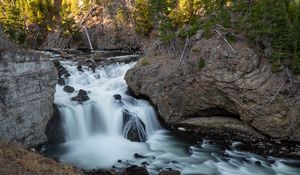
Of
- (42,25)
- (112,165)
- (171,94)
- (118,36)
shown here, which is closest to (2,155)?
(112,165)

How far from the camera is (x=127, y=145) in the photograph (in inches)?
862

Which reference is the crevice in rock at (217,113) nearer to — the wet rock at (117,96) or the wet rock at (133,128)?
the wet rock at (133,128)

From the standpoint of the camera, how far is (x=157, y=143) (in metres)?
22.6

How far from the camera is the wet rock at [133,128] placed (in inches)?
903

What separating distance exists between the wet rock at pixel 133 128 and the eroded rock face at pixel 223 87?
6.56 feet

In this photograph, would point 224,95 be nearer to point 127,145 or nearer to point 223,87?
point 223,87

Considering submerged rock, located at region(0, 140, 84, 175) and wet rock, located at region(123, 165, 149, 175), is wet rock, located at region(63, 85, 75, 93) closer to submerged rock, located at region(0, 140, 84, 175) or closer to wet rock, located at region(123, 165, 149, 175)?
wet rock, located at region(123, 165, 149, 175)

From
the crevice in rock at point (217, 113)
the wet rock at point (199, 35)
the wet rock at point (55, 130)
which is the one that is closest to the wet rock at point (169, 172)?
the wet rock at point (55, 130)

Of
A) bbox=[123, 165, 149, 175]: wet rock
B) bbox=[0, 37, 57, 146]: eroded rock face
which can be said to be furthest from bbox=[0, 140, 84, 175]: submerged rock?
bbox=[0, 37, 57, 146]: eroded rock face

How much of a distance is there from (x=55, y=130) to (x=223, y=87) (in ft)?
35.5

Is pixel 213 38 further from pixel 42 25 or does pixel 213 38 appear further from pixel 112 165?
pixel 42 25

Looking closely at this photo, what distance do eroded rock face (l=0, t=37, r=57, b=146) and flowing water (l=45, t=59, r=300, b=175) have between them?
5.53ft

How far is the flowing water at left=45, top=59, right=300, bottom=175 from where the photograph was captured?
1941 cm

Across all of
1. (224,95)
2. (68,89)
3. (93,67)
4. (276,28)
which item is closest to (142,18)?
(93,67)
